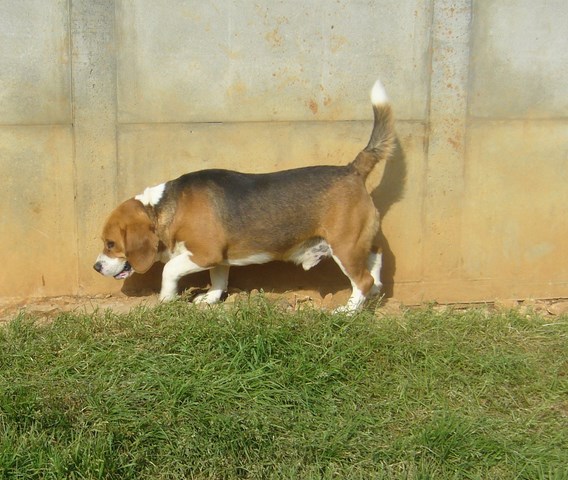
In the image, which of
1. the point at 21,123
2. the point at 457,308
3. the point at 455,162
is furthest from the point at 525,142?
the point at 21,123

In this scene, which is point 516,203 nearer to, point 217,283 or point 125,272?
point 217,283

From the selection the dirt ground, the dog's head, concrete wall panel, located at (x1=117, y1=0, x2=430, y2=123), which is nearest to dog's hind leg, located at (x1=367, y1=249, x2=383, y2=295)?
the dirt ground

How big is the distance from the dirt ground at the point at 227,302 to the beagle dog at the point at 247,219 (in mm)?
273

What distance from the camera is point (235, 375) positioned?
17.1 feet

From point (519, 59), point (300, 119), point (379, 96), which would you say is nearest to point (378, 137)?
point (379, 96)

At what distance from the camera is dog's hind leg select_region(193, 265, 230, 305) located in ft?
22.3

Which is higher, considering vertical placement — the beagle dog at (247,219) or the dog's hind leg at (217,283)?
the beagle dog at (247,219)

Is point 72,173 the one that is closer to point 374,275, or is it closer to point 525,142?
point 374,275

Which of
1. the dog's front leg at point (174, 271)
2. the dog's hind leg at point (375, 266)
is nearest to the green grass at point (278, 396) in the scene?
the dog's front leg at point (174, 271)

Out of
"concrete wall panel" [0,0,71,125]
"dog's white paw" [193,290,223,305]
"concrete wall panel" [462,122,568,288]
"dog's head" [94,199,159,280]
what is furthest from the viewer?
"concrete wall panel" [462,122,568,288]

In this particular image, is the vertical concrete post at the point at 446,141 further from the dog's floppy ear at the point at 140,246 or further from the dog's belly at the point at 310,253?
the dog's floppy ear at the point at 140,246

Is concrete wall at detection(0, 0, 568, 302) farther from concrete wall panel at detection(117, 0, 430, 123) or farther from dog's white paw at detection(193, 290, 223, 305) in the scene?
dog's white paw at detection(193, 290, 223, 305)

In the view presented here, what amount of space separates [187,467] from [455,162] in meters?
3.61

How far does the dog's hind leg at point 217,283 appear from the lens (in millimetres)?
6807
